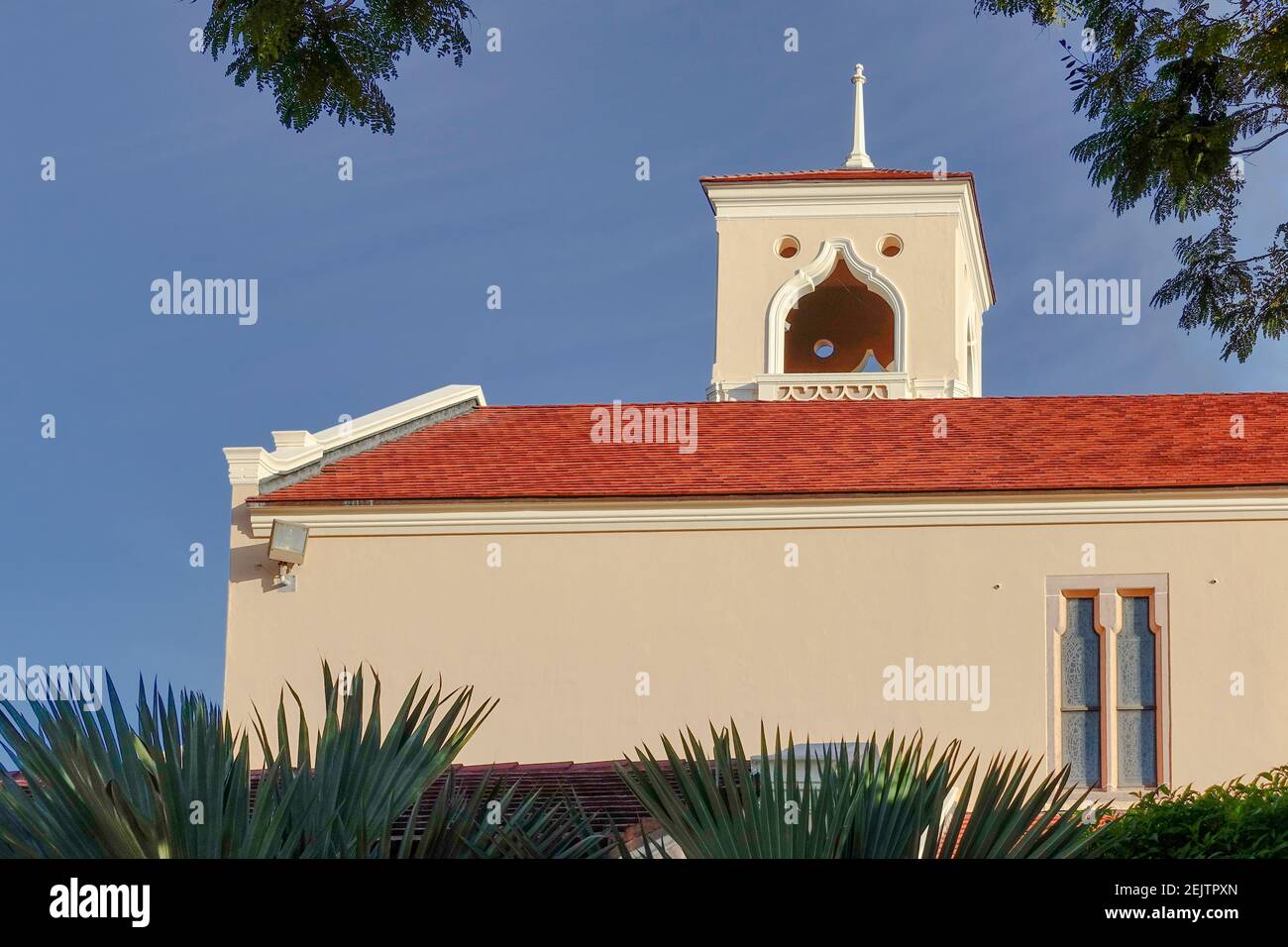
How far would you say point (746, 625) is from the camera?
23.3 meters

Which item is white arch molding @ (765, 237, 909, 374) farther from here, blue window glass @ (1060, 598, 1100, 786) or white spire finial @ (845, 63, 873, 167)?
blue window glass @ (1060, 598, 1100, 786)

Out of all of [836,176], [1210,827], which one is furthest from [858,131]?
[1210,827]

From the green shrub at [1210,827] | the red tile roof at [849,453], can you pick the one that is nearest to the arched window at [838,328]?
the red tile roof at [849,453]

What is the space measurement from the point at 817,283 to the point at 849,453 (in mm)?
10554

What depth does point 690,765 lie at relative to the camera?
296 inches

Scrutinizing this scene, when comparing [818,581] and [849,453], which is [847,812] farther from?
[849,453]

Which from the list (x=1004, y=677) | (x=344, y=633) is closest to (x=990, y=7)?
(x=1004, y=677)

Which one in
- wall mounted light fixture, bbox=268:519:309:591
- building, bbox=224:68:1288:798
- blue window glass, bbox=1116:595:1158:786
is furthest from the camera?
wall mounted light fixture, bbox=268:519:309:591

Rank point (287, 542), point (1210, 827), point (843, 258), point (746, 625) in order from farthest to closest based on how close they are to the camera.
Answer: point (843, 258) < point (287, 542) < point (746, 625) < point (1210, 827)

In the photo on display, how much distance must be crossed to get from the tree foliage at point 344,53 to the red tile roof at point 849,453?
49.2 feet

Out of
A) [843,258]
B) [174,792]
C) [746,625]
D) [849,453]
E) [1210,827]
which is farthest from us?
[843,258]

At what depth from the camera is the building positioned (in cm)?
2252

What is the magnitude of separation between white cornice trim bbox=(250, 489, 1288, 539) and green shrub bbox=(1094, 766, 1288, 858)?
1147cm

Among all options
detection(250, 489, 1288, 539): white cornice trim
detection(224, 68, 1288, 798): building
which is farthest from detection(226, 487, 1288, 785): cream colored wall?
detection(250, 489, 1288, 539): white cornice trim
